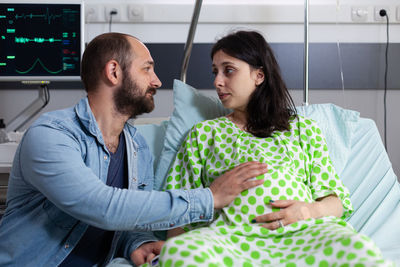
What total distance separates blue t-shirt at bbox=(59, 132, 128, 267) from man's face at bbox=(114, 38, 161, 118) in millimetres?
109

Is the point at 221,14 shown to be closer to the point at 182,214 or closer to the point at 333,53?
the point at 333,53

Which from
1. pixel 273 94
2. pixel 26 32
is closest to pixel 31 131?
pixel 273 94

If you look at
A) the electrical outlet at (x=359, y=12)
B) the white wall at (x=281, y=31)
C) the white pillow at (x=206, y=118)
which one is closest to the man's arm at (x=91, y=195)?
Result: the white pillow at (x=206, y=118)

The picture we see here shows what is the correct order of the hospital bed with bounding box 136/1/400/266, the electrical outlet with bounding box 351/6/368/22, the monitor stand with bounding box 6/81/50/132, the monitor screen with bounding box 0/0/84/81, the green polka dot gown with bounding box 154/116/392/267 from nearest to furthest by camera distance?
the green polka dot gown with bounding box 154/116/392/267
the hospital bed with bounding box 136/1/400/266
the monitor screen with bounding box 0/0/84/81
the monitor stand with bounding box 6/81/50/132
the electrical outlet with bounding box 351/6/368/22

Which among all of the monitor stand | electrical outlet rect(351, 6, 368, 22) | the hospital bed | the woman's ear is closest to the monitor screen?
the monitor stand

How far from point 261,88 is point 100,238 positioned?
743 millimetres

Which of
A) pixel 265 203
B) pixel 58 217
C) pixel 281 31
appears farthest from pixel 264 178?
pixel 281 31

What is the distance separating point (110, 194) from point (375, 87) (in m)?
2.06

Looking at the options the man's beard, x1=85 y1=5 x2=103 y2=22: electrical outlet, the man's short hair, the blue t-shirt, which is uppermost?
x1=85 y1=5 x2=103 y2=22: electrical outlet

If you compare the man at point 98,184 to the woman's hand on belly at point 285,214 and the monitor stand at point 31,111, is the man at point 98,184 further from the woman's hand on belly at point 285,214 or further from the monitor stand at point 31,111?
the monitor stand at point 31,111

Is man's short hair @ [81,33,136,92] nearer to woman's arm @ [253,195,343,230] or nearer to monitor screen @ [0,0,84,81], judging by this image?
woman's arm @ [253,195,343,230]

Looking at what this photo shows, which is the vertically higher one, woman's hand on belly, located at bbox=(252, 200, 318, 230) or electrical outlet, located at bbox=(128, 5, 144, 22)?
electrical outlet, located at bbox=(128, 5, 144, 22)

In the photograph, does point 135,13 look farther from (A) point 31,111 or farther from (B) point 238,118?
(B) point 238,118

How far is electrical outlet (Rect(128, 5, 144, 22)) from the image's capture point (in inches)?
106
